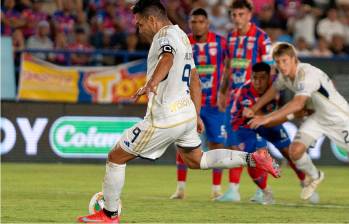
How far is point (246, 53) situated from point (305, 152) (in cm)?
176

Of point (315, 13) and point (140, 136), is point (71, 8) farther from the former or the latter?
point (140, 136)

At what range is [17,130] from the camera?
58.4ft

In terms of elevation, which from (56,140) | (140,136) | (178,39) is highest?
(178,39)

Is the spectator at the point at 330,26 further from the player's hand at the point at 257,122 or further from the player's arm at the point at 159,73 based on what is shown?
the player's arm at the point at 159,73

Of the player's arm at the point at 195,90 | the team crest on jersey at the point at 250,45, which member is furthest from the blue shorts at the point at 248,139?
the player's arm at the point at 195,90

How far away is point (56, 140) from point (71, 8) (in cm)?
376

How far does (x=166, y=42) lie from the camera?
911cm

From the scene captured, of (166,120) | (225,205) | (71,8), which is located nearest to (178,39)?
(166,120)

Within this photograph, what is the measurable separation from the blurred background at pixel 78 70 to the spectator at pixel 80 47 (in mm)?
19

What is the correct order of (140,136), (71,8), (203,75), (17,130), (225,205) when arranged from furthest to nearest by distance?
(71,8) → (17,130) → (203,75) → (225,205) → (140,136)

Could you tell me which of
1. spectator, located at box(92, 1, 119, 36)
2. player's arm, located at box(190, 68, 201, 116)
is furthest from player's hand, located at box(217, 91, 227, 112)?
spectator, located at box(92, 1, 119, 36)

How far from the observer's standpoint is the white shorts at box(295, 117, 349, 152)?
1215 cm

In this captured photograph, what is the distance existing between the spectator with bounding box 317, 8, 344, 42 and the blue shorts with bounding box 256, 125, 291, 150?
9.78 metres

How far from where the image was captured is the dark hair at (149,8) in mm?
9359
